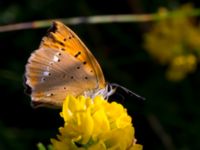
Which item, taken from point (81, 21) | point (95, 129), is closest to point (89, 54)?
point (95, 129)

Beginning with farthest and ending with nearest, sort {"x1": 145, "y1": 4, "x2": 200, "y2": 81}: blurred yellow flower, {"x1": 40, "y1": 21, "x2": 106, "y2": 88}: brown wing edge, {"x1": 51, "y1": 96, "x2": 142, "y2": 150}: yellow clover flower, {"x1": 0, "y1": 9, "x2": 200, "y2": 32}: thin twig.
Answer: {"x1": 145, "y1": 4, "x2": 200, "y2": 81}: blurred yellow flower, {"x1": 0, "y1": 9, "x2": 200, "y2": 32}: thin twig, {"x1": 40, "y1": 21, "x2": 106, "y2": 88}: brown wing edge, {"x1": 51, "y1": 96, "x2": 142, "y2": 150}: yellow clover flower

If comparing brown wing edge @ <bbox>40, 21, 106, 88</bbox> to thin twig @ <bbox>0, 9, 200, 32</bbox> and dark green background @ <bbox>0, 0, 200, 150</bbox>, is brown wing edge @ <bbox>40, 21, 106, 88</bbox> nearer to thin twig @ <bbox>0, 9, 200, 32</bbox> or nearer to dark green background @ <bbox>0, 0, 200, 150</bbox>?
thin twig @ <bbox>0, 9, 200, 32</bbox>

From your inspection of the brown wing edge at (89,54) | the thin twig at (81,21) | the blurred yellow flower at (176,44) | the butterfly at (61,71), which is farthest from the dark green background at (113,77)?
the brown wing edge at (89,54)

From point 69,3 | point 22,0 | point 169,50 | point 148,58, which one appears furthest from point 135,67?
point 22,0

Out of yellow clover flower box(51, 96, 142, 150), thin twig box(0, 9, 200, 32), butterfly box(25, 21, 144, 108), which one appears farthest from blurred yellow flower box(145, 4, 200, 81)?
yellow clover flower box(51, 96, 142, 150)

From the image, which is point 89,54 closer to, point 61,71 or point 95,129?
point 61,71
